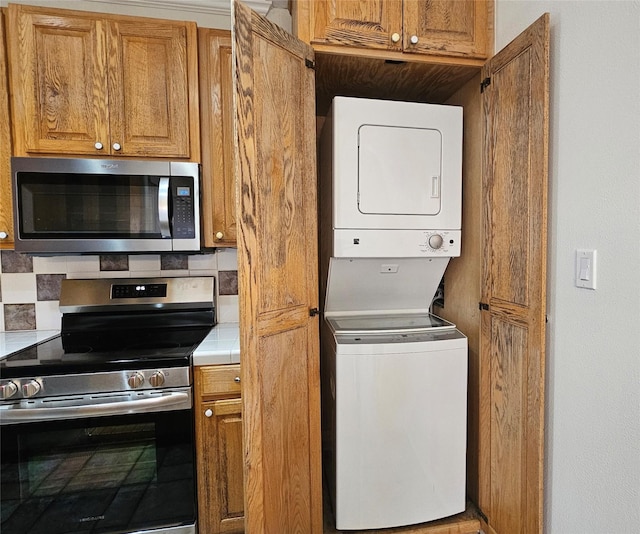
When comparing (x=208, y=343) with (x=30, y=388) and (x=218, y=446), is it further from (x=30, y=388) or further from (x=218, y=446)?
(x=30, y=388)

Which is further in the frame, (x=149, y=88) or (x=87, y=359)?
(x=149, y=88)

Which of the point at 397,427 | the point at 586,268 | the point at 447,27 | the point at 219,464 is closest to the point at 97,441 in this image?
the point at 219,464

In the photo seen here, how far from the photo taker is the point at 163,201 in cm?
151

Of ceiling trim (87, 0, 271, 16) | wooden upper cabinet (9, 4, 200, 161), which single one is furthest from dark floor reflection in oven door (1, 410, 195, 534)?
ceiling trim (87, 0, 271, 16)

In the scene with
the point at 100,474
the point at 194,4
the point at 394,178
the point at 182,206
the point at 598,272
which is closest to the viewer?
the point at 598,272

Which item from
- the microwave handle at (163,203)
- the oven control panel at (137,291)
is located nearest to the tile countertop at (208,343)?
the oven control panel at (137,291)

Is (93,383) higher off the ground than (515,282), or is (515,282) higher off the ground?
(515,282)

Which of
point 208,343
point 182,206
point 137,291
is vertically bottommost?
point 208,343

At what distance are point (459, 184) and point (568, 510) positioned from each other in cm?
126

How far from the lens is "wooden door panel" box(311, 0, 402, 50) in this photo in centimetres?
128

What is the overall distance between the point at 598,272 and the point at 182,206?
1.61m

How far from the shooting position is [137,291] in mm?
1787

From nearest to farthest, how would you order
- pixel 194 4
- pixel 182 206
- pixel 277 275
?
pixel 277 275
pixel 182 206
pixel 194 4

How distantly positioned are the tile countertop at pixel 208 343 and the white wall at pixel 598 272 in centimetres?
122
